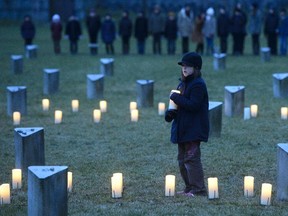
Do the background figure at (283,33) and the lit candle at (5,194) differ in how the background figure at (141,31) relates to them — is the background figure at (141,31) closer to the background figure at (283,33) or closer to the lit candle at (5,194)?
the background figure at (283,33)

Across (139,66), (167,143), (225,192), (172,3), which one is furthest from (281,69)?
(172,3)

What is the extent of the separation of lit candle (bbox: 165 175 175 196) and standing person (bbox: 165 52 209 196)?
0.19 m

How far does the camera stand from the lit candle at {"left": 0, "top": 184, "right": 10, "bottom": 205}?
37.0ft

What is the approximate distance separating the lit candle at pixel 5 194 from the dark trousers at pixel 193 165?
2.10 meters

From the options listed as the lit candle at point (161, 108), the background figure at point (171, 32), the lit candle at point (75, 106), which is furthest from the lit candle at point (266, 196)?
the background figure at point (171, 32)

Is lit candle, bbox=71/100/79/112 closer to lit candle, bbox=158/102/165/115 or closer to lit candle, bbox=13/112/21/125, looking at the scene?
lit candle, bbox=158/102/165/115

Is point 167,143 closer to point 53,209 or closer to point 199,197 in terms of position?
point 199,197

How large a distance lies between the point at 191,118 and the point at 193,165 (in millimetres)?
558

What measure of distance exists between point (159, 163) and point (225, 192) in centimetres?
227

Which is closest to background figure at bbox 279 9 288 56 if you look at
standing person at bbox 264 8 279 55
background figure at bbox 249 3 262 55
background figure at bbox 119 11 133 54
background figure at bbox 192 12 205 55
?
standing person at bbox 264 8 279 55

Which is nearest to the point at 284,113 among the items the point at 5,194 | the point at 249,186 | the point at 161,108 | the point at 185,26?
the point at 161,108

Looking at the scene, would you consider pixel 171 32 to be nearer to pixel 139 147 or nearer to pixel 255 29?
pixel 255 29

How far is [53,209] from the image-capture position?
10281 millimetres

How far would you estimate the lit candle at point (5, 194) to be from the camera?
37.0ft
